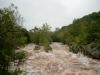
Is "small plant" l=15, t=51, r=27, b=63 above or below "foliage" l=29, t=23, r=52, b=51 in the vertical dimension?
below

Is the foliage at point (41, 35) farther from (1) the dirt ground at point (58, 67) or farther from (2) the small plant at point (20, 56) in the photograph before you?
(2) the small plant at point (20, 56)

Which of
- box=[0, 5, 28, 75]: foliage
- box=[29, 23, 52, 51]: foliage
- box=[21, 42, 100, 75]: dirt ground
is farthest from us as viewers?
box=[29, 23, 52, 51]: foliage

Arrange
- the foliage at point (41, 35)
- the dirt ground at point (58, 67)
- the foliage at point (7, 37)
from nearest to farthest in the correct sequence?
the foliage at point (7, 37) < the dirt ground at point (58, 67) < the foliage at point (41, 35)

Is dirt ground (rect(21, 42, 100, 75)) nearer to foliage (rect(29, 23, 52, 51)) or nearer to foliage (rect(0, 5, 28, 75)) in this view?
foliage (rect(0, 5, 28, 75))

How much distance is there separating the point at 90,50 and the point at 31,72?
31.7 feet

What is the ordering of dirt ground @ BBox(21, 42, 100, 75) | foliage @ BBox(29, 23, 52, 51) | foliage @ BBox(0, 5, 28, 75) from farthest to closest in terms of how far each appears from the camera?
1. foliage @ BBox(29, 23, 52, 51)
2. dirt ground @ BBox(21, 42, 100, 75)
3. foliage @ BBox(0, 5, 28, 75)

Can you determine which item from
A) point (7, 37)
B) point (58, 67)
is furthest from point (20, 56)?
point (58, 67)

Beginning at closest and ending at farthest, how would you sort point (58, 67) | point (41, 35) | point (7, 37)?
point (7, 37), point (58, 67), point (41, 35)

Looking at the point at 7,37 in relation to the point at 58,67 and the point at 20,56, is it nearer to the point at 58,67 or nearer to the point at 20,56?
the point at 20,56

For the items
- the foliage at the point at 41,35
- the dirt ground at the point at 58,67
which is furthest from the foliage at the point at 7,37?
the foliage at the point at 41,35

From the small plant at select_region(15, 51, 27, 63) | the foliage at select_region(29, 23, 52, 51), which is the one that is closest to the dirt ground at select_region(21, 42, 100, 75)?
the small plant at select_region(15, 51, 27, 63)

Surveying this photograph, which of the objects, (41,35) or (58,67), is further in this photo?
(41,35)

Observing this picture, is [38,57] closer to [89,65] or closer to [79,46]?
[89,65]

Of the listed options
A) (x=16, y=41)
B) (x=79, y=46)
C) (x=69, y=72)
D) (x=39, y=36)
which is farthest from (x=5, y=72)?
(x=39, y=36)
